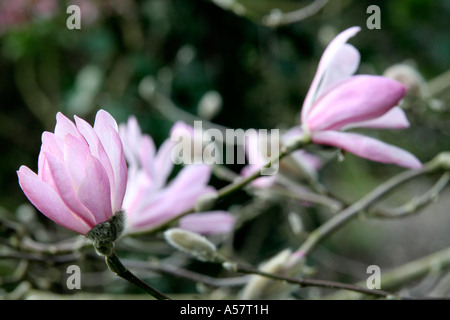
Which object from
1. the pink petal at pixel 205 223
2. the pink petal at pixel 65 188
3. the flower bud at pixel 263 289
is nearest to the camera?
the pink petal at pixel 65 188

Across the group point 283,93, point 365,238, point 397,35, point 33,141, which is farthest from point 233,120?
point 365,238

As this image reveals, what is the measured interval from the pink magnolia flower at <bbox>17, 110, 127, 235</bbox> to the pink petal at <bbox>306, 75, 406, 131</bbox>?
155mm

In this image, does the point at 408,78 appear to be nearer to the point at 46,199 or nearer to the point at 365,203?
the point at 365,203

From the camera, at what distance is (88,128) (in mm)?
296

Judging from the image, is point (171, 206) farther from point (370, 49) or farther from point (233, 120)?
point (370, 49)

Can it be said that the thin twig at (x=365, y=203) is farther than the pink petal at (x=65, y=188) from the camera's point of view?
Yes

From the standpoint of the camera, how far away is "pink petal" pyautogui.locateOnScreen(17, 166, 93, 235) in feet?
0.94

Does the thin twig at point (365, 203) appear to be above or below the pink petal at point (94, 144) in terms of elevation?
above

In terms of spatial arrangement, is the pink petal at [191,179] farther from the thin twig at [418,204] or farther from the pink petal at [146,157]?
the thin twig at [418,204]

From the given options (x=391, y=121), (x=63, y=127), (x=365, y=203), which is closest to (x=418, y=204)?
(x=365, y=203)

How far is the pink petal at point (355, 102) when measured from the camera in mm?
327

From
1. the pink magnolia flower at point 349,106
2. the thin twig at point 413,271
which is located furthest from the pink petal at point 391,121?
the thin twig at point 413,271

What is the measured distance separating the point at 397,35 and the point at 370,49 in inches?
3.8

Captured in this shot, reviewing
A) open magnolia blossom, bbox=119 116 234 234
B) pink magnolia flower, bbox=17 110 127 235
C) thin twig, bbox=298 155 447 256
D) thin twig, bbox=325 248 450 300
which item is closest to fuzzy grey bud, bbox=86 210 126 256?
pink magnolia flower, bbox=17 110 127 235
